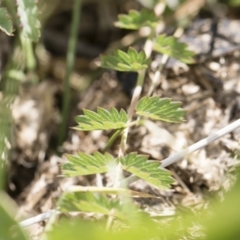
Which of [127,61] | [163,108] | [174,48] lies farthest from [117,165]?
[174,48]

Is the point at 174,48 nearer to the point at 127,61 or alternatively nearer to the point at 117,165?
the point at 127,61

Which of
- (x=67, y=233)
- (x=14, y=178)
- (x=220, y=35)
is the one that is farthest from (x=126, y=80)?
(x=67, y=233)

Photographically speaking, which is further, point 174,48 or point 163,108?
point 174,48

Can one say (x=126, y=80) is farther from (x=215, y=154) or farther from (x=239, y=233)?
Answer: (x=239, y=233)

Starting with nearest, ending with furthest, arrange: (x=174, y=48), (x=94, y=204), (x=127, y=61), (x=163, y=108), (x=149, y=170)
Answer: (x=94, y=204) → (x=149, y=170) → (x=163, y=108) → (x=127, y=61) → (x=174, y=48)

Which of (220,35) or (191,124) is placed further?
(220,35)
